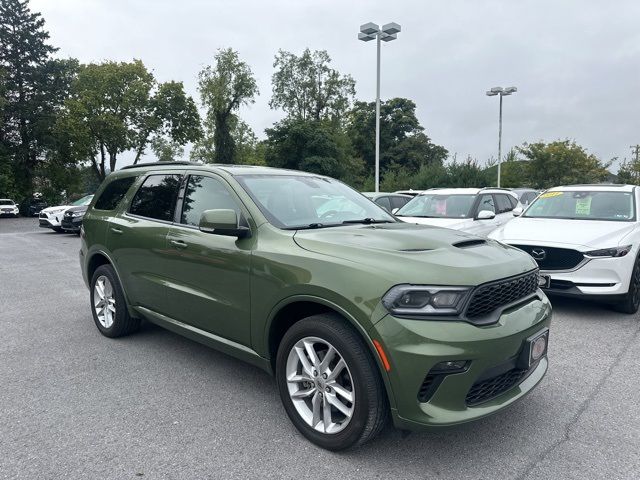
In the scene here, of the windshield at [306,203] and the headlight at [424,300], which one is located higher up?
the windshield at [306,203]

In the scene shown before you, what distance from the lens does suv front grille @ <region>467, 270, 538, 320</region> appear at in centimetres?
256

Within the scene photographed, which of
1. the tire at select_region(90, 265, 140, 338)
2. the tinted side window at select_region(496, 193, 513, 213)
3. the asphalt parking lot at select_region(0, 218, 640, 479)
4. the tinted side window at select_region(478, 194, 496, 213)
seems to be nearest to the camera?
the asphalt parking lot at select_region(0, 218, 640, 479)

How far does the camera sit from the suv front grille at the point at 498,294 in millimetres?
2557

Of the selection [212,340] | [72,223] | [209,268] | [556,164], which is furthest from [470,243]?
[556,164]

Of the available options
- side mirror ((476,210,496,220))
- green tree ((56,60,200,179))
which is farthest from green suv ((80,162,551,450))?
green tree ((56,60,200,179))

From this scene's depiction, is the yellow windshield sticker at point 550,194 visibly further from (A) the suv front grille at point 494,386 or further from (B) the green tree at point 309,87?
(B) the green tree at point 309,87

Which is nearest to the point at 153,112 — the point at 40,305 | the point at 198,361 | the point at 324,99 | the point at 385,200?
the point at 324,99

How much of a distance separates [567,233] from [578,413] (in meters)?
3.30

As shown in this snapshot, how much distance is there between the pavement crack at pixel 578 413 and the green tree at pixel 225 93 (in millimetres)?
47806

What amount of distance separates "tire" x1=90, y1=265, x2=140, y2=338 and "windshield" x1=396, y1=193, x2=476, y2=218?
19.3ft

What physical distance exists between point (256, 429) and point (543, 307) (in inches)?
80.1

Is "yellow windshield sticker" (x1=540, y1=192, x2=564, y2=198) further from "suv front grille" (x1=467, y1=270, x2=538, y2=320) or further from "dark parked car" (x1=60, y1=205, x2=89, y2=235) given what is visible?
"dark parked car" (x1=60, y1=205, x2=89, y2=235)

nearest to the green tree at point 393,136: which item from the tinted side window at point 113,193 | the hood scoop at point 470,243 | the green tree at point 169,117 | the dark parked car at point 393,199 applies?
the green tree at point 169,117

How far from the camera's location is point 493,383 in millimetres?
2621
